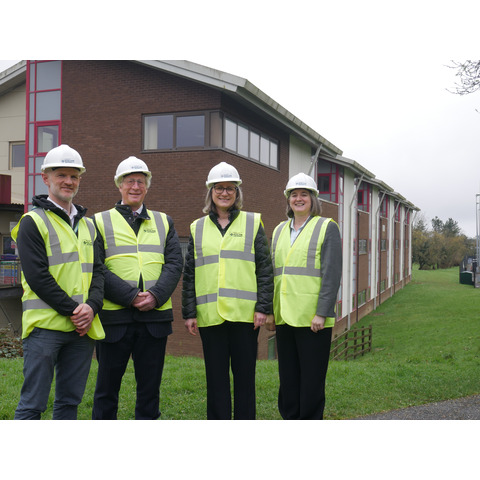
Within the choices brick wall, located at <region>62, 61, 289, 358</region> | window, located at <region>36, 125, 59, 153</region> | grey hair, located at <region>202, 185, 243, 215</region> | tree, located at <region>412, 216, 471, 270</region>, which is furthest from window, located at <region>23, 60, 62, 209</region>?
tree, located at <region>412, 216, 471, 270</region>

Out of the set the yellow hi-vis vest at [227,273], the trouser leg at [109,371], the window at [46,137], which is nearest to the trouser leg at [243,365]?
the yellow hi-vis vest at [227,273]

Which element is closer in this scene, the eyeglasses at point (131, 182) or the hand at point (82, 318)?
the hand at point (82, 318)

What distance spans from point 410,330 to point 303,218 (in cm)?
2035

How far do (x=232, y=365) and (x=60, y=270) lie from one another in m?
1.62

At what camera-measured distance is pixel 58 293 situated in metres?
3.67

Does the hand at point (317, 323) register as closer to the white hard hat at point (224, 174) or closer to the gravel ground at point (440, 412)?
the white hard hat at point (224, 174)

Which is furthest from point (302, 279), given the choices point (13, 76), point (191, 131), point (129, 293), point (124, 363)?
point (13, 76)

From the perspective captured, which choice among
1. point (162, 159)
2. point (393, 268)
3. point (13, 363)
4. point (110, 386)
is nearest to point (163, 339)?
point (110, 386)

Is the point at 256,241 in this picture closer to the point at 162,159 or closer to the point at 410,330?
the point at 162,159

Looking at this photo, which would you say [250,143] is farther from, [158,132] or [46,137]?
[46,137]

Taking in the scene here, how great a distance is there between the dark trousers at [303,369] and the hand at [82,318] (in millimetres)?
1614

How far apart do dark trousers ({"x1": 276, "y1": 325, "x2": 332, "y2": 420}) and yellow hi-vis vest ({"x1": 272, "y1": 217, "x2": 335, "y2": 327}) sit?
117 millimetres

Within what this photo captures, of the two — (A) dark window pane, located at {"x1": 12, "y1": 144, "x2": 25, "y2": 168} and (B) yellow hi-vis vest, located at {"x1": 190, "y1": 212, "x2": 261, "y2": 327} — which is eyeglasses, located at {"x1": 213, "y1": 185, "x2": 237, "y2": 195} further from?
(A) dark window pane, located at {"x1": 12, "y1": 144, "x2": 25, "y2": 168}

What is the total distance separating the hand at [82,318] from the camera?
372 cm
